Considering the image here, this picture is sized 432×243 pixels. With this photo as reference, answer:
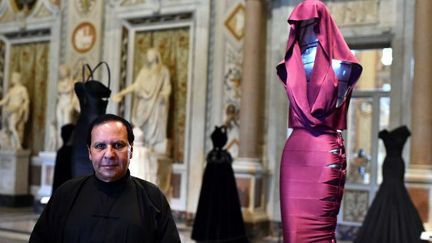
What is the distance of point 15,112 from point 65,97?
149 cm

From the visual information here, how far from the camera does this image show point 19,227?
867cm

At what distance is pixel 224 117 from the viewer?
381 inches

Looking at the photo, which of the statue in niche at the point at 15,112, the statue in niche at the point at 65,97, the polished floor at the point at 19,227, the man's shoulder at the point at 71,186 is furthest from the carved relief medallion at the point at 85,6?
the man's shoulder at the point at 71,186

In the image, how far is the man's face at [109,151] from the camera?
7.68ft

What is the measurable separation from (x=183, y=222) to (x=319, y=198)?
662 cm

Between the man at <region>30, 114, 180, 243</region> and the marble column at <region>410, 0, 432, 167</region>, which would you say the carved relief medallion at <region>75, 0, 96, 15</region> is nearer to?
the marble column at <region>410, 0, 432, 167</region>

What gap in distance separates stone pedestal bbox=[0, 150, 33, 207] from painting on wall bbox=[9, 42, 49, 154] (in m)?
0.40

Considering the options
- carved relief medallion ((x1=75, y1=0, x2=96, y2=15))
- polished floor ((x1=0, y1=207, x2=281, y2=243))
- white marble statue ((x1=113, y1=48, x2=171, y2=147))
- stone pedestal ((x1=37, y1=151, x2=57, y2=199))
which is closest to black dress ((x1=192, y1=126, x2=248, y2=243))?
polished floor ((x1=0, y1=207, x2=281, y2=243))

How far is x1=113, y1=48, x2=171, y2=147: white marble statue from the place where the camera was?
10086mm

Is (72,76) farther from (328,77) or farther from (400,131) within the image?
(328,77)

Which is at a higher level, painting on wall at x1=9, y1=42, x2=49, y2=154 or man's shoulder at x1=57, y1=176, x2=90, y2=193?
painting on wall at x1=9, y1=42, x2=49, y2=154

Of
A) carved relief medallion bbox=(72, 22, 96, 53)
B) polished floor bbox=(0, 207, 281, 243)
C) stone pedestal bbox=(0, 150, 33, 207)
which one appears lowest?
polished floor bbox=(0, 207, 281, 243)

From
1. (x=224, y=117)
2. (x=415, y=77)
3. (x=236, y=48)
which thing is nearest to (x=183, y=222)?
(x=224, y=117)

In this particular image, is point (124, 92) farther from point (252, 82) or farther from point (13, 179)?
point (13, 179)
